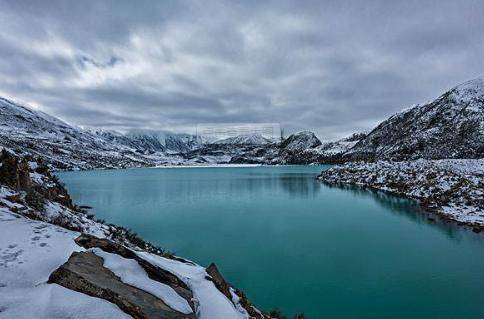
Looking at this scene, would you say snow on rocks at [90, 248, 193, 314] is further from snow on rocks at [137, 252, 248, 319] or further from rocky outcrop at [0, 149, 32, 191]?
rocky outcrop at [0, 149, 32, 191]

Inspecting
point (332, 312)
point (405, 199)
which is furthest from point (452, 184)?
point (332, 312)

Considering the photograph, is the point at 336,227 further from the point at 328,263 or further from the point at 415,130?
the point at 415,130

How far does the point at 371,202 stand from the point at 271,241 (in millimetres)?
31673

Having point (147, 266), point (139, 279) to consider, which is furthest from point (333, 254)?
point (139, 279)

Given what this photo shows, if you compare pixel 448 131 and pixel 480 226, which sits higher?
pixel 448 131

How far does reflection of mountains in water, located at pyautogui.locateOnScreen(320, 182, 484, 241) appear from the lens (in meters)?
30.6

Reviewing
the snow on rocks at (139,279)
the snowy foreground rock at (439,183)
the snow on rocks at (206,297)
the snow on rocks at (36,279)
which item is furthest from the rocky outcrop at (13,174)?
the snowy foreground rock at (439,183)

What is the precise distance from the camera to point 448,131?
152 m

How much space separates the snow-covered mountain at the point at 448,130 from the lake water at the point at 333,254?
10141 cm

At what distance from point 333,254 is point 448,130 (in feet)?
528

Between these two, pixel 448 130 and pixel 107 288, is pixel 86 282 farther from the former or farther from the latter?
pixel 448 130

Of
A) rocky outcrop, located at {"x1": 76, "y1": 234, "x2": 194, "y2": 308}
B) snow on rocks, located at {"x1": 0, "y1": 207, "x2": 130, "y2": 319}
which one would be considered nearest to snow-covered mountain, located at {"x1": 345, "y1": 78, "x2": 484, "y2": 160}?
rocky outcrop, located at {"x1": 76, "y1": 234, "x2": 194, "y2": 308}

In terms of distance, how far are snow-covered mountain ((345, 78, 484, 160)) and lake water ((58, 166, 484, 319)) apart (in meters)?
101

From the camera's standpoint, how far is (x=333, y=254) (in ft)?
80.8
